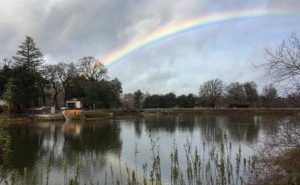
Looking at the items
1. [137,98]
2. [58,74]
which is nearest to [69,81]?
[58,74]

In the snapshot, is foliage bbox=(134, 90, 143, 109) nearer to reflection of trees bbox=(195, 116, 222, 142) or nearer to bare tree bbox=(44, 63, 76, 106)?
bare tree bbox=(44, 63, 76, 106)

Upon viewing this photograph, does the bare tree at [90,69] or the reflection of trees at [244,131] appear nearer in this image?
the reflection of trees at [244,131]

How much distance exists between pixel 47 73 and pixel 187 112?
40538 millimetres

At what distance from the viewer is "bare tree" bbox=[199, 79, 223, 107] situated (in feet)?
449

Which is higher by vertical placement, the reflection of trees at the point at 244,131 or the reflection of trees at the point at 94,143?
Result: the reflection of trees at the point at 244,131

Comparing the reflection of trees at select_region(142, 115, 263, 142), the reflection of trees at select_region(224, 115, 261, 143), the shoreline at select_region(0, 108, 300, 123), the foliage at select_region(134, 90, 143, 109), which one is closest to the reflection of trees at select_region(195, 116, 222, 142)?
the reflection of trees at select_region(142, 115, 263, 142)

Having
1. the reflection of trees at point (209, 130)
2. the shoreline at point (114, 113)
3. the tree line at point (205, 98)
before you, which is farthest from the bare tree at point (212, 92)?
the reflection of trees at point (209, 130)

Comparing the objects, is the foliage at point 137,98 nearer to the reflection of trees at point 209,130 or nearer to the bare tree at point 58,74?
the bare tree at point 58,74

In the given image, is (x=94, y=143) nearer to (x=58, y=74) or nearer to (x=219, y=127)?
(x=219, y=127)

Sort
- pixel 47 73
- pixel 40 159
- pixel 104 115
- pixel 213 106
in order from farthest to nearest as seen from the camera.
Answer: pixel 213 106, pixel 47 73, pixel 104 115, pixel 40 159

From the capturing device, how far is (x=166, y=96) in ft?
459

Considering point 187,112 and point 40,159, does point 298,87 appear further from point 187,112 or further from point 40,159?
point 187,112

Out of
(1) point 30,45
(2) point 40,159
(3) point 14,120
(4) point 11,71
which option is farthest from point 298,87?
(1) point 30,45

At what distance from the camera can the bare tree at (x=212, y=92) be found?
137 meters
